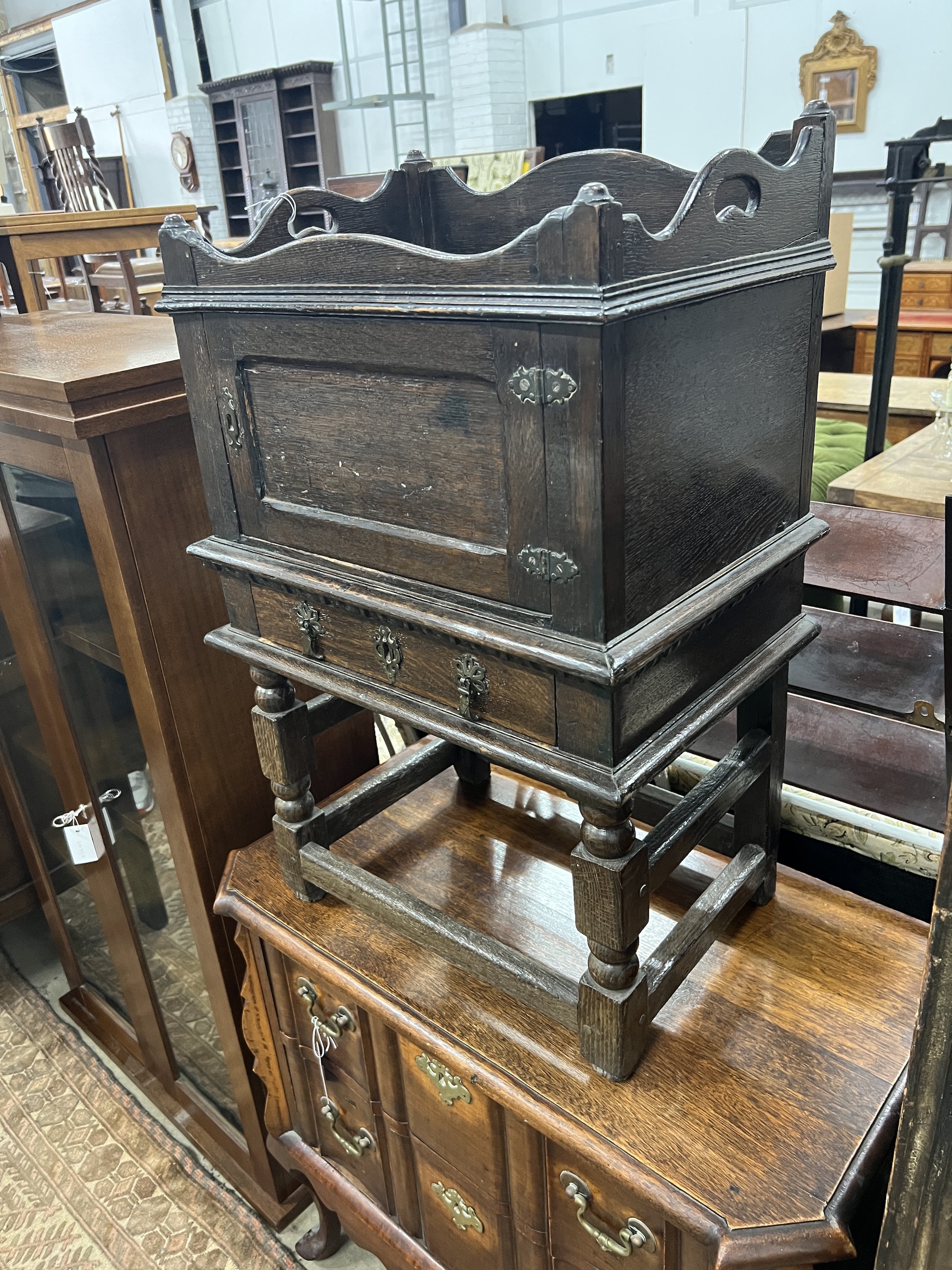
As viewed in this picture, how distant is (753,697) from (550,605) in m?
0.42

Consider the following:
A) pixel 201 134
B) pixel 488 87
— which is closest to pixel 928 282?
pixel 488 87

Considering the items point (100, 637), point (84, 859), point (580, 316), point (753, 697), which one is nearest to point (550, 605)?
point (580, 316)

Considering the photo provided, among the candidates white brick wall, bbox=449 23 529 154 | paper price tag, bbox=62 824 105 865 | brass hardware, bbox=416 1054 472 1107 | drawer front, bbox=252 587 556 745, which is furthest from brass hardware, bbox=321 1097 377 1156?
white brick wall, bbox=449 23 529 154

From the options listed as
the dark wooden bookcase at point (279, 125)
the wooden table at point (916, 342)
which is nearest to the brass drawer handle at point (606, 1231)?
the wooden table at point (916, 342)

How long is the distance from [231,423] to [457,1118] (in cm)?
80

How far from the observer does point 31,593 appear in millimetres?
1414

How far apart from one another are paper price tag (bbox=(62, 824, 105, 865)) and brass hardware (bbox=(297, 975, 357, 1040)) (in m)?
0.52

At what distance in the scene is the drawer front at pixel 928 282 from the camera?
5.99 meters

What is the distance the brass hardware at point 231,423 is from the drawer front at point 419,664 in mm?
159

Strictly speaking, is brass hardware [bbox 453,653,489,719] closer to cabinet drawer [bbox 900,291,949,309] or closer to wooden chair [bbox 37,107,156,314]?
wooden chair [bbox 37,107,156,314]

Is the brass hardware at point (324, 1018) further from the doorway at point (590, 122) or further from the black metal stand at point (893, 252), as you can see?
the doorway at point (590, 122)

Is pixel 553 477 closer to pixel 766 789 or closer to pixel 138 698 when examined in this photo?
pixel 766 789

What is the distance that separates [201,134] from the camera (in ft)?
31.2

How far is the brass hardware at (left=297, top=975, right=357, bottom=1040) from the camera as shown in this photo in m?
1.14
